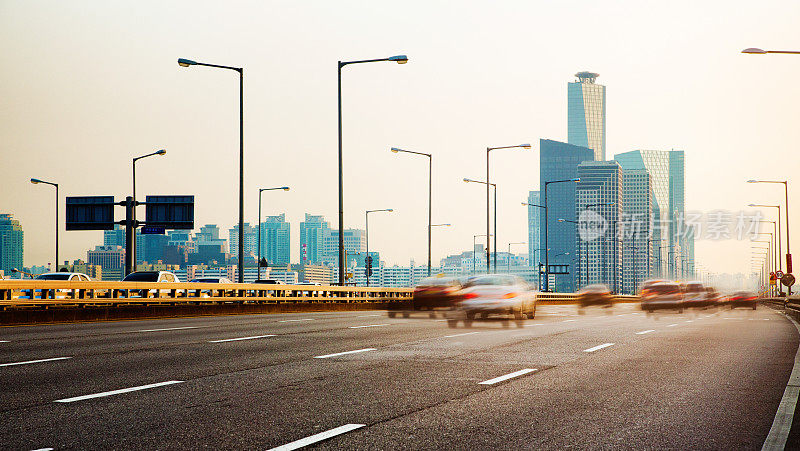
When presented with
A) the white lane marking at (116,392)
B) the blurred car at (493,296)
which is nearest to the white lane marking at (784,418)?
the white lane marking at (116,392)

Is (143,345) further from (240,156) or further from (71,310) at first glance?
(240,156)

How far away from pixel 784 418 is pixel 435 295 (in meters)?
26.1

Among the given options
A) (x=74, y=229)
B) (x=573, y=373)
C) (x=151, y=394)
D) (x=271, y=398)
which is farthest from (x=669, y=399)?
(x=74, y=229)

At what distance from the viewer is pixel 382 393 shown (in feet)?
30.0

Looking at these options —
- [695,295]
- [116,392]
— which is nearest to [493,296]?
[116,392]

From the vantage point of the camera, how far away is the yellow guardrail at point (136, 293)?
25.1 metres

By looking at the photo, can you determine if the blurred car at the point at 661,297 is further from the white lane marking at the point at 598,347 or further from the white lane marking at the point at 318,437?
the white lane marking at the point at 318,437

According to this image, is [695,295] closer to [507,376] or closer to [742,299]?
[742,299]

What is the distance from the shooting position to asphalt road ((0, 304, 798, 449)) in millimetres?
6883

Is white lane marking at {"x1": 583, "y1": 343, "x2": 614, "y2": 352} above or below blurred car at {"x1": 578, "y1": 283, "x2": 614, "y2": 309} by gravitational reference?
above

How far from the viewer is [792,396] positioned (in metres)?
9.59

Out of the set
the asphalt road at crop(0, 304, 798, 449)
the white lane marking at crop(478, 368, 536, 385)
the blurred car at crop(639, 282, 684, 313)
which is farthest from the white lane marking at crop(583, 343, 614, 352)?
the blurred car at crop(639, 282, 684, 313)

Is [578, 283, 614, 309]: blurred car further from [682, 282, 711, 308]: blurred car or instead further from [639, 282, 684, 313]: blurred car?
[639, 282, 684, 313]: blurred car

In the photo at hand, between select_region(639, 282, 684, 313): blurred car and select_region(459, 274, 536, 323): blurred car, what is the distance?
1535 cm
